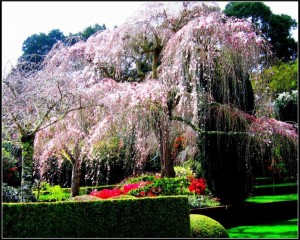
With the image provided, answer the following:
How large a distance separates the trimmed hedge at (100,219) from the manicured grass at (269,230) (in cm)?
198

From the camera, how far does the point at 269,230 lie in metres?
7.69

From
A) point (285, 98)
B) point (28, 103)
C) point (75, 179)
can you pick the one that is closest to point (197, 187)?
point (75, 179)

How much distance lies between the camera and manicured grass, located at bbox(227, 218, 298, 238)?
23.4ft

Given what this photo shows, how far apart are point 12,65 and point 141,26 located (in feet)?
11.6

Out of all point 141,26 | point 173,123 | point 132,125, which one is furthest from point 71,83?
point 173,123

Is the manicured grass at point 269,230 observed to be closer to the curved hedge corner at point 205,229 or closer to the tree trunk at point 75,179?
the curved hedge corner at point 205,229

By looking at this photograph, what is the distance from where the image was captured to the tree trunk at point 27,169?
20.2ft

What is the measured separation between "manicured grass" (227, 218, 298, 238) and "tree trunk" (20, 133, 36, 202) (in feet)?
12.3

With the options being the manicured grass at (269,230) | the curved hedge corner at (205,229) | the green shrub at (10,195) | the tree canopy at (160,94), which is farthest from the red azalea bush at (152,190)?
the curved hedge corner at (205,229)

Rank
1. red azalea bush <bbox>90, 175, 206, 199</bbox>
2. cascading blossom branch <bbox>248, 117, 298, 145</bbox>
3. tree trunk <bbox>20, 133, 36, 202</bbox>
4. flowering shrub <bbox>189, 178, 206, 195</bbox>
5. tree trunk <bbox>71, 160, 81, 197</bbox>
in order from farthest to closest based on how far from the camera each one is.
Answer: tree trunk <bbox>71, 160, 81, 197</bbox> < flowering shrub <bbox>189, 178, 206, 195</bbox> < cascading blossom branch <bbox>248, 117, 298, 145</bbox> < red azalea bush <bbox>90, 175, 206, 199</bbox> < tree trunk <bbox>20, 133, 36, 202</bbox>

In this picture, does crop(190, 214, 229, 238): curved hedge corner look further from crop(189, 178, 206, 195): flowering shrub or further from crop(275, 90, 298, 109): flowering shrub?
crop(275, 90, 298, 109): flowering shrub

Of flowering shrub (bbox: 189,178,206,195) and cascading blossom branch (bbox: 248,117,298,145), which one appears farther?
flowering shrub (bbox: 189,178,206,195)

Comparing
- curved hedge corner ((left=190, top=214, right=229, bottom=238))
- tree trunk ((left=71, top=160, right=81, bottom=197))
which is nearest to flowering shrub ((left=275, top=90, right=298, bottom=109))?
tree trunk ((left=71, top=160, right=81, bottom=197))

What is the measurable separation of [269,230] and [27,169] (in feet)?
15.6
